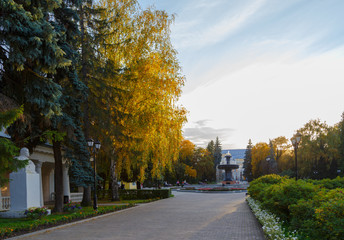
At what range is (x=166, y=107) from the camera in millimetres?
24156

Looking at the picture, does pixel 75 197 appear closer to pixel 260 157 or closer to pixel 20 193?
pixel 20 193

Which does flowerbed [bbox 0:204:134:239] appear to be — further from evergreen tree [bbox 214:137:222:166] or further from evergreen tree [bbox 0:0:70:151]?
evergreen tree [bbox 214:137:222:166]

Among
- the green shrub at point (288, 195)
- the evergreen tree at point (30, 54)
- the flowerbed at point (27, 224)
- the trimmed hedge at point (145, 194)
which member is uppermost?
the evergreen tree at point (30, 54)

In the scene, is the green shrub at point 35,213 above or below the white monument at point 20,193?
below

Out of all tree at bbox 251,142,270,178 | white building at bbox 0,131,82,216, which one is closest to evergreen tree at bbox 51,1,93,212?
white building at bbox 0,131,82,216

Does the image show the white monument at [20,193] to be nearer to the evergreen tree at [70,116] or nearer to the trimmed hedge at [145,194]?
the evergreen tree at [70,116]

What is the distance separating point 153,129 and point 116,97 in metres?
3.35

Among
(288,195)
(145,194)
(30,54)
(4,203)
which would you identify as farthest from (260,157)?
(30,54)

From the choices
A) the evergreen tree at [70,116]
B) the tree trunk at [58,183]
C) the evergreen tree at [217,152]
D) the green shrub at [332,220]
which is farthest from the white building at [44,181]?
the evergreen tree at [217,152]

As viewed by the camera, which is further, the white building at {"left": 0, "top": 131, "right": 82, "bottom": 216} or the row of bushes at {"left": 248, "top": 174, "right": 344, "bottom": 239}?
the white building at {"left": 0, "top": 131, "right": 82, "bottom": 216}

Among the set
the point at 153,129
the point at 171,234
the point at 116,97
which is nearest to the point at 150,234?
the point at 171,234

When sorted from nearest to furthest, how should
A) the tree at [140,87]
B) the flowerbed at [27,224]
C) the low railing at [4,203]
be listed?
the flowerbed at [27,224] → the low railing at [4,203] → the tree at [140,87]

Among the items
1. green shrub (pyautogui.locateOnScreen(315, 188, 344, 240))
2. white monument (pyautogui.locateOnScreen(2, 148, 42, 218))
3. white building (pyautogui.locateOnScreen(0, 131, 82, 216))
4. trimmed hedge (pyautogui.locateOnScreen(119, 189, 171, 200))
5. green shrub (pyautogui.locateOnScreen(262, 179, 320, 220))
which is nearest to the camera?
green shrub (pyautogui.locateOnScreen(315, 188, 344, 240))

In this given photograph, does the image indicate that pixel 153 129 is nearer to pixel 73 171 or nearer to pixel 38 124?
pixel 73 171
